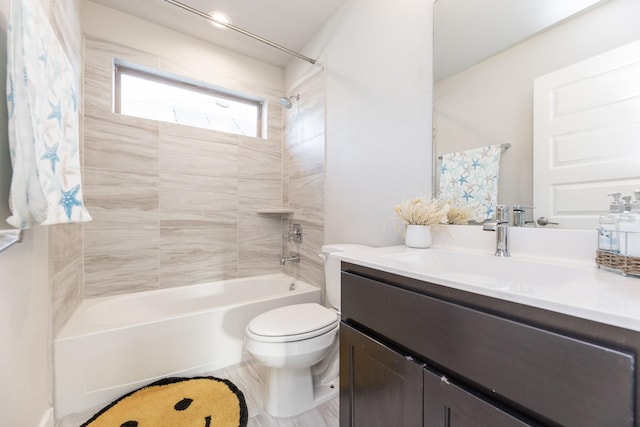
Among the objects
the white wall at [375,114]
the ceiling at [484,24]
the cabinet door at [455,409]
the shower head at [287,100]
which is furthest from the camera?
the shower head at [287,100]

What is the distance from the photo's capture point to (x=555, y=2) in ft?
2.90

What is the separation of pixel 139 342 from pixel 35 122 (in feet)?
4.02

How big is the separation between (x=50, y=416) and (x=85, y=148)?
156cm

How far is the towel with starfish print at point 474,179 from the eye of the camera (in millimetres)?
1051

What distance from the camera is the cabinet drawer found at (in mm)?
381

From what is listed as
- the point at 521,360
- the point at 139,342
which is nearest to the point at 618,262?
the point at 521,360

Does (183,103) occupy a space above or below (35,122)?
above

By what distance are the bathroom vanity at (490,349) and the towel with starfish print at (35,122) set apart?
100 centimetres

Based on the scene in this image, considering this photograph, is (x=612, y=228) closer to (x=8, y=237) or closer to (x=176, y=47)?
(x=8, y=237)

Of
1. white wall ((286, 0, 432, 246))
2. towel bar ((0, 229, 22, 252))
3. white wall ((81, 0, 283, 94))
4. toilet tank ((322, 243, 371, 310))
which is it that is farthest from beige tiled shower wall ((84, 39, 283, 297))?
towel bar ((0, 229, 22, 252))

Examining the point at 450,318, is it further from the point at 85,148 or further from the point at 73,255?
the point at 85,148

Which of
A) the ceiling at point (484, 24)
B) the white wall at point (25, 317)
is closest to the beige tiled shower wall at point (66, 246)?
the white wall at point (25, 317)

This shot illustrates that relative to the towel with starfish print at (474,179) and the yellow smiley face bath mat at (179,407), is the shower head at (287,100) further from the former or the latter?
the yellow smiley face bath mat at (179,407)

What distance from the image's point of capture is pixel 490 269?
0.90m
